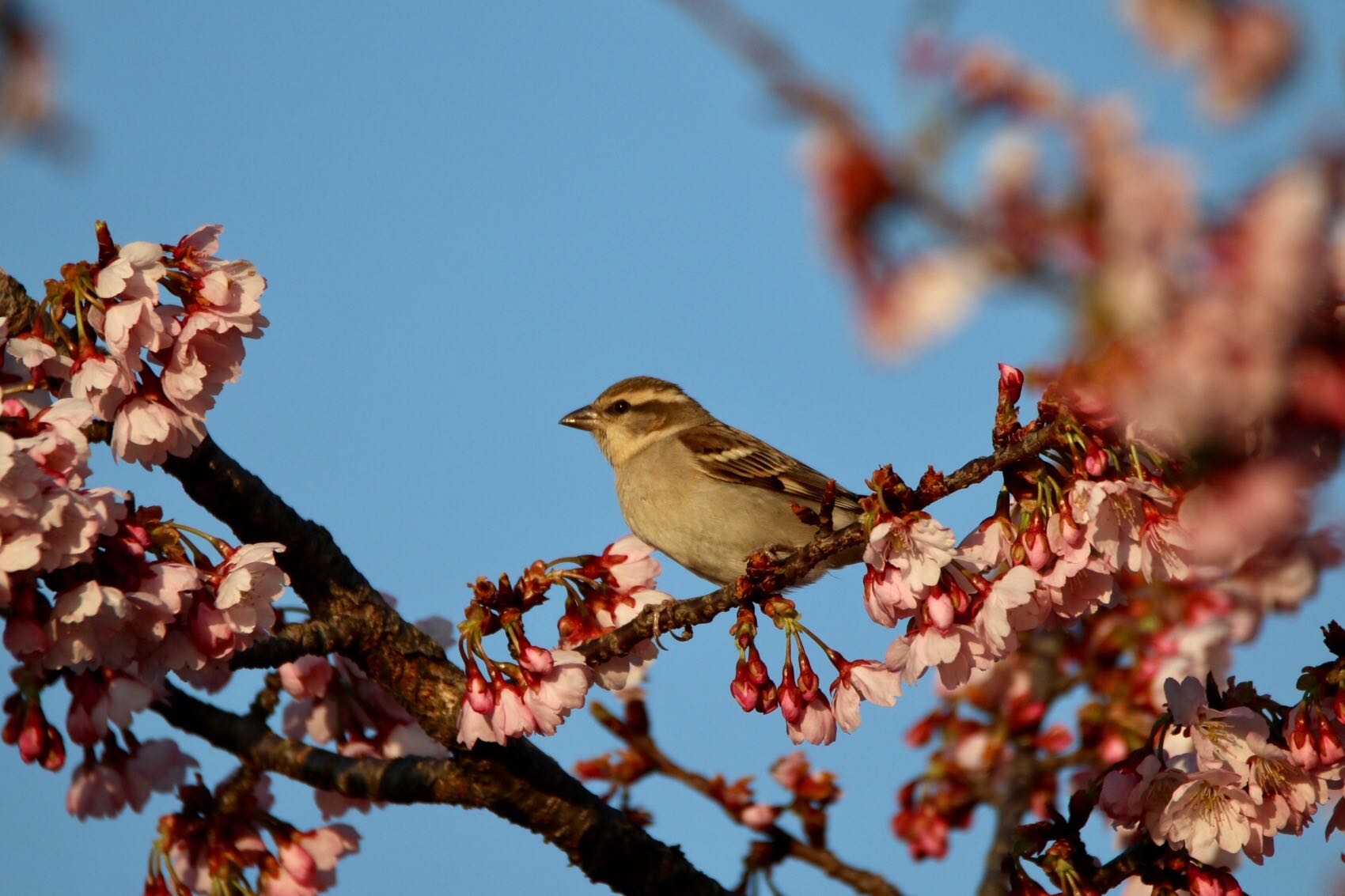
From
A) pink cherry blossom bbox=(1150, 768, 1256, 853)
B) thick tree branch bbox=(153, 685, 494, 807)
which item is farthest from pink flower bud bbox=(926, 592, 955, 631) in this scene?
thick tree branch bbox=(153, 685, 494, 807)

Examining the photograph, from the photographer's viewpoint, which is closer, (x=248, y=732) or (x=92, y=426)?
(x=92, y=426)

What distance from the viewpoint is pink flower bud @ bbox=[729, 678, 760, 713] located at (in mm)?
3846

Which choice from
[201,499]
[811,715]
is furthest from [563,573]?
[201,499]

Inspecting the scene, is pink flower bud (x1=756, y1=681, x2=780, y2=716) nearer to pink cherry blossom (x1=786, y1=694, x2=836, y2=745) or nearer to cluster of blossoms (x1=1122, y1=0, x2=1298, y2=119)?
pink cherry blossom (x1=786, y1=694, x2=836, y2=745)

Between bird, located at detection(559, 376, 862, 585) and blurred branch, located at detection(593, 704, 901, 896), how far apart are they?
0.96 meters

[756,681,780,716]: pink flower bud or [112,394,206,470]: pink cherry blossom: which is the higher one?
[112,394,206,470]: pink cherry blossom

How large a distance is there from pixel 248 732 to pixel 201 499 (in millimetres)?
929

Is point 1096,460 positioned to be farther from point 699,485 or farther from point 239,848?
point 699,485

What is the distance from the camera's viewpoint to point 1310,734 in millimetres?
3568

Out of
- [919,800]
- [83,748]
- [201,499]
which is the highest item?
[919,800]

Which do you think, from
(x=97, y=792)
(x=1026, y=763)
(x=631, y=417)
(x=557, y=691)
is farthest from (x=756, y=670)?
(x=631, y=417)

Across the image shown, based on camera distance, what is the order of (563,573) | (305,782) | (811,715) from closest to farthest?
(811,715) < (563,573) < (305,782)

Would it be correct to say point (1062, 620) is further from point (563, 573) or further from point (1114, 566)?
point (563, 573)

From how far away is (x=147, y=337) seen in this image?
3639mm
